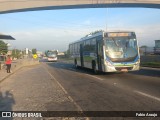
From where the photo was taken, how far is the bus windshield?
69.9ft

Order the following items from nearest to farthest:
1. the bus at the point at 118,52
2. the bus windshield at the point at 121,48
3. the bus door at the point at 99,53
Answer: the bus at the point at 118,52 → the bus windshield at the point at 121,48 → the bus door at the point at 99,53

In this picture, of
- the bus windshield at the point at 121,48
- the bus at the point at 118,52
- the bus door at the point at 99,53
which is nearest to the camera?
the bus at the point at 118,52

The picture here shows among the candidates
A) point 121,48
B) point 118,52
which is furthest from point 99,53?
point 121,48

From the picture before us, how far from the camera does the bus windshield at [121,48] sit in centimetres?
2130

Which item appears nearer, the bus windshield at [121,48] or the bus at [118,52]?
the bus at [118,52]

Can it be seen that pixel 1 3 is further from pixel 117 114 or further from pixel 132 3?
pixel 117 114

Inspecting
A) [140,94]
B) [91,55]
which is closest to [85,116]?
[140,94]

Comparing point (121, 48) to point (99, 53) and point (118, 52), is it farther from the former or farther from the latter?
point (99, 53)

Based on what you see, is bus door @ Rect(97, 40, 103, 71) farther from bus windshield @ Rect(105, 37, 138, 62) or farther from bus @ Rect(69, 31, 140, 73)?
bus windshield @ Rect(105, 37, 138, 62)

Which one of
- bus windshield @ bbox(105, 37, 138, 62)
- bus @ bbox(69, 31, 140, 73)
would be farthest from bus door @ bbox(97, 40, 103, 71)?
bus windshield @ bbox(105, 37, 138, 62)

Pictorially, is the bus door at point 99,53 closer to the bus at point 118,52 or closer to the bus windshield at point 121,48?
the bus at point 118,52

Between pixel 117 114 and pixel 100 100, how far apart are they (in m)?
2.57

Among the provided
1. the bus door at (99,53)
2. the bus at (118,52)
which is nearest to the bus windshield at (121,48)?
the bus at (118,52)

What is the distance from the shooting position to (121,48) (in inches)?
841
